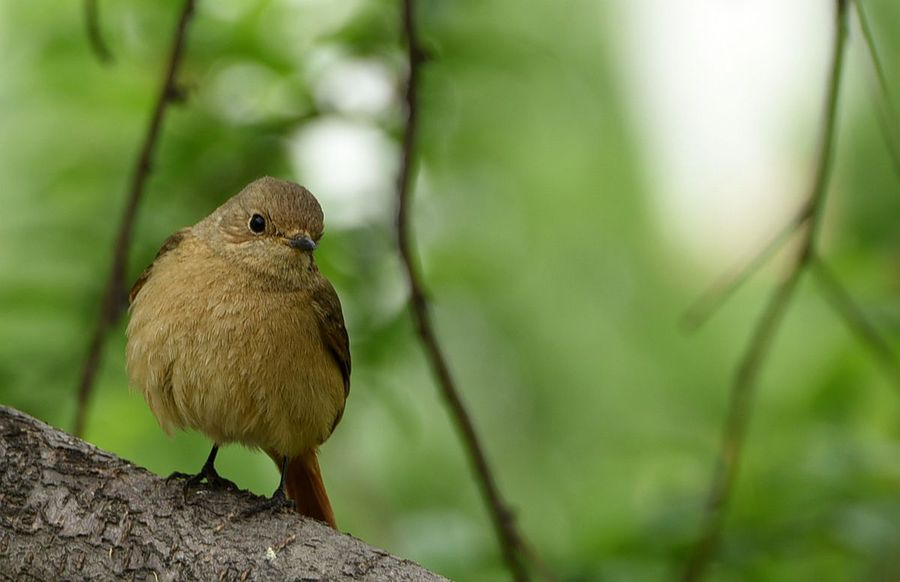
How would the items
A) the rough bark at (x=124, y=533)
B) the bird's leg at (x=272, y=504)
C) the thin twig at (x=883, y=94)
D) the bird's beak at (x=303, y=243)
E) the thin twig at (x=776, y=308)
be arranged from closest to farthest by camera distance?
the thin twig at (x=883, y=94) < the rough bark at (x=124, y=533) < the thin twig at (x=776, y=308) < the bird's leg at (x=272, y=504) < the bird's beak at (x=303, y=243)

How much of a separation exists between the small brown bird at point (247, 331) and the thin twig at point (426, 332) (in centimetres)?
50

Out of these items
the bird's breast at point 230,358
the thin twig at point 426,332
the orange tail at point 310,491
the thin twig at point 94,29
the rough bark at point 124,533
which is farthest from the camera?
the orange tail at point 310,491

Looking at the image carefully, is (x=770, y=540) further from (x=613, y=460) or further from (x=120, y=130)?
(x=120, y=130)

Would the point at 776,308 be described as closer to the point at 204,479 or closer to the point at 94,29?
the point at 204,479

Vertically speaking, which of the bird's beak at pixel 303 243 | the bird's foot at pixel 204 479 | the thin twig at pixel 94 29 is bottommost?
the bird's foot at pixel 204 479

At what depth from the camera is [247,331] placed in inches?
160

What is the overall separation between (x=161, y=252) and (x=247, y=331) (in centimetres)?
56

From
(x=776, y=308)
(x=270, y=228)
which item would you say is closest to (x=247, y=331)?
(x=270, y=228)

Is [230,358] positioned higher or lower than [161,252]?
lower

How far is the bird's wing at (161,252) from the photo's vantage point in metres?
4.36

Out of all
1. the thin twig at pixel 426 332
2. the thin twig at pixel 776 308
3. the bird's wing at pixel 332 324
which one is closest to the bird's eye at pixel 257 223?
the bird's wing at pixel 332 324

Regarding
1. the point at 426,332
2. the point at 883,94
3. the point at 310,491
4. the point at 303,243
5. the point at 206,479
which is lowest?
the point at 310,491

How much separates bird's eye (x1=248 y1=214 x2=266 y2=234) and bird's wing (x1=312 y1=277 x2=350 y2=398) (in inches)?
10.8

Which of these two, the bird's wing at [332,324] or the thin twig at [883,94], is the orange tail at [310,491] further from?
the thin twig at [883,94]
